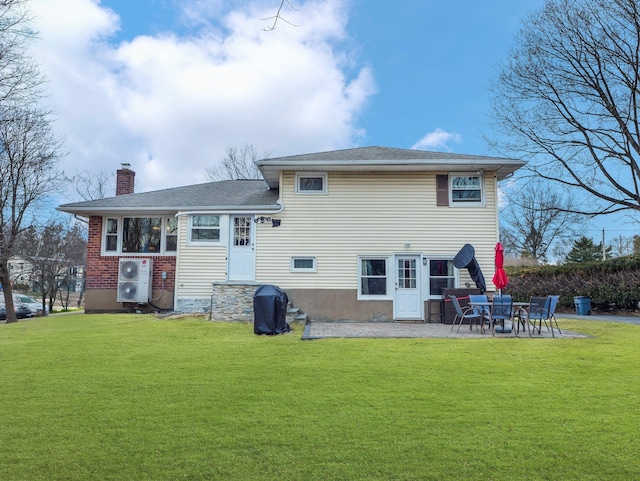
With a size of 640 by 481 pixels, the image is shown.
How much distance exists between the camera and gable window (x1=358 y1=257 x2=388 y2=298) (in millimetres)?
12617

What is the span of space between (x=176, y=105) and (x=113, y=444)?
12539 millimetres

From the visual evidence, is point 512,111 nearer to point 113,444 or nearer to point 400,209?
point 400,209

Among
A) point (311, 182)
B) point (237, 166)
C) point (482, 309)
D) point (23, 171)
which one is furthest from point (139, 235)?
point (237, 166)

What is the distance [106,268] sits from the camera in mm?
13977

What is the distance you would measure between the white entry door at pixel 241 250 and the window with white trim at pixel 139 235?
2.42 meters

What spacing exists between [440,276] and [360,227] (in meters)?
2.80

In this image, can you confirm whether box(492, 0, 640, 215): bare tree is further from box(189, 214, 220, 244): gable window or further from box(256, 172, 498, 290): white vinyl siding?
box(189, 214, 220, 244): gable window

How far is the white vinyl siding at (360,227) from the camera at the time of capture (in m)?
12.6

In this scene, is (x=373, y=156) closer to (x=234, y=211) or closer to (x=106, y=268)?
(x=234, y=211)

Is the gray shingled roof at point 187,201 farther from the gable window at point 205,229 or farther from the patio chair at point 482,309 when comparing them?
the patio chair at point 482,309

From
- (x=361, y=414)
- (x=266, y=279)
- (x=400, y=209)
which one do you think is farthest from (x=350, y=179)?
(x=361, y=414)

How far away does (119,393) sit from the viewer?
5117 mm

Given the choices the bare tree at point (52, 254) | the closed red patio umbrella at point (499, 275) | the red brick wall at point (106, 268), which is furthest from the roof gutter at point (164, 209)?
the bare tree at point (52, 254)

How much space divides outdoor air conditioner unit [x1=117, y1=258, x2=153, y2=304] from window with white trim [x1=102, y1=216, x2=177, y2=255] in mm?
651
